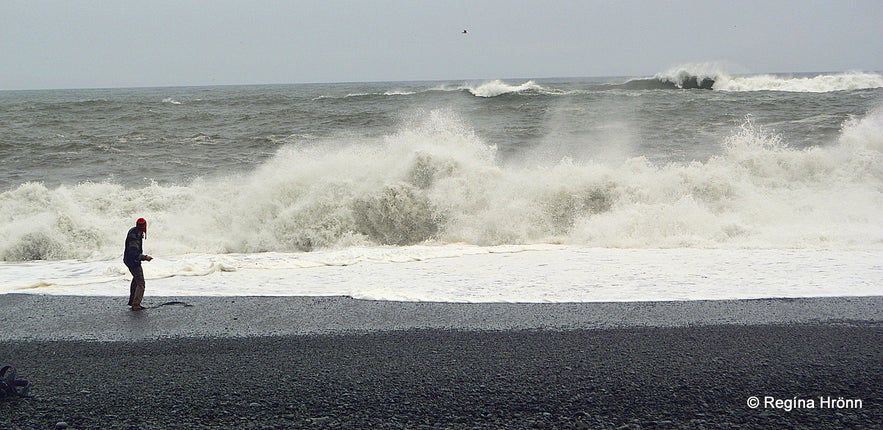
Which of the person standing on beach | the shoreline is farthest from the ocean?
the person standing on beach

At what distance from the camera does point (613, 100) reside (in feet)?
98.4

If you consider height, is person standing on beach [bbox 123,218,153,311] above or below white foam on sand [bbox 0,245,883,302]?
above

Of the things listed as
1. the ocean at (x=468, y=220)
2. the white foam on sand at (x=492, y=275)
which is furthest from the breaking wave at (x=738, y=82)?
the white foam on sand at (x=492, y=275)

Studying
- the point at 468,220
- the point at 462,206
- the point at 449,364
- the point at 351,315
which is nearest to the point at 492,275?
the point at 351,315

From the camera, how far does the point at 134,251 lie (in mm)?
5754

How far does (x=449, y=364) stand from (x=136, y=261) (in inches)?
122

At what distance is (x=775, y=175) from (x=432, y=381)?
33.9ft

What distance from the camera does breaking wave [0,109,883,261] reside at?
964 cm

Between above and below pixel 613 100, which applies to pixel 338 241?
below

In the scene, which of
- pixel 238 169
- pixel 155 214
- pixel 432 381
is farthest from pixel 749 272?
pixel 238 169

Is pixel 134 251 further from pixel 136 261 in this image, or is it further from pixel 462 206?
pixel 462 206

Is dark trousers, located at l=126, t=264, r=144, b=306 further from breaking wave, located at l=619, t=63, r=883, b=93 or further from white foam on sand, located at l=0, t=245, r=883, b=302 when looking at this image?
breaking wave, located at l=619, t=63, r=883, b=93

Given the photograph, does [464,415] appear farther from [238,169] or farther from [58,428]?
[238,169]

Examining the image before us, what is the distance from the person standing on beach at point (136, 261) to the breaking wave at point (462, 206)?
4064 mm
